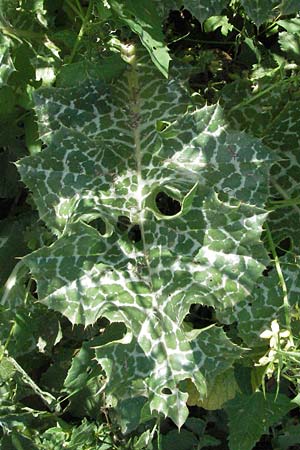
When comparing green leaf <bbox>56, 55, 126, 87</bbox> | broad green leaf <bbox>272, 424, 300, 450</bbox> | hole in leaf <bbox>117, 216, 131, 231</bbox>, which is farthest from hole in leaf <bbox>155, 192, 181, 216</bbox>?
broad green leaf <bbox>272, 424, 300, 450</bbox>

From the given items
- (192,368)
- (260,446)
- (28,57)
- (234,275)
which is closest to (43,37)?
(28,57)

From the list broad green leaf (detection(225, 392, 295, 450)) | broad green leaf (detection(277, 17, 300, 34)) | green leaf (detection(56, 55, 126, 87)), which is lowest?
broad green leaf (detection(225, 392, 295, 450))

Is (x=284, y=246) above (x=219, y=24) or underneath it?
underneath

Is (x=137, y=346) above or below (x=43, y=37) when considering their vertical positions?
below

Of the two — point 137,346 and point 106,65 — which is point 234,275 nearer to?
point 137,346

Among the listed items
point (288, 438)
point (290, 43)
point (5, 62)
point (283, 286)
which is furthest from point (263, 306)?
point (5, 62)

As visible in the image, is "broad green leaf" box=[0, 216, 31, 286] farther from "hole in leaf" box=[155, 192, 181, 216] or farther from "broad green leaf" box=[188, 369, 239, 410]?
"broad green leaf" box=[188, 369, 239, 410]

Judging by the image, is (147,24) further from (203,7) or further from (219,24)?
(219,24)
